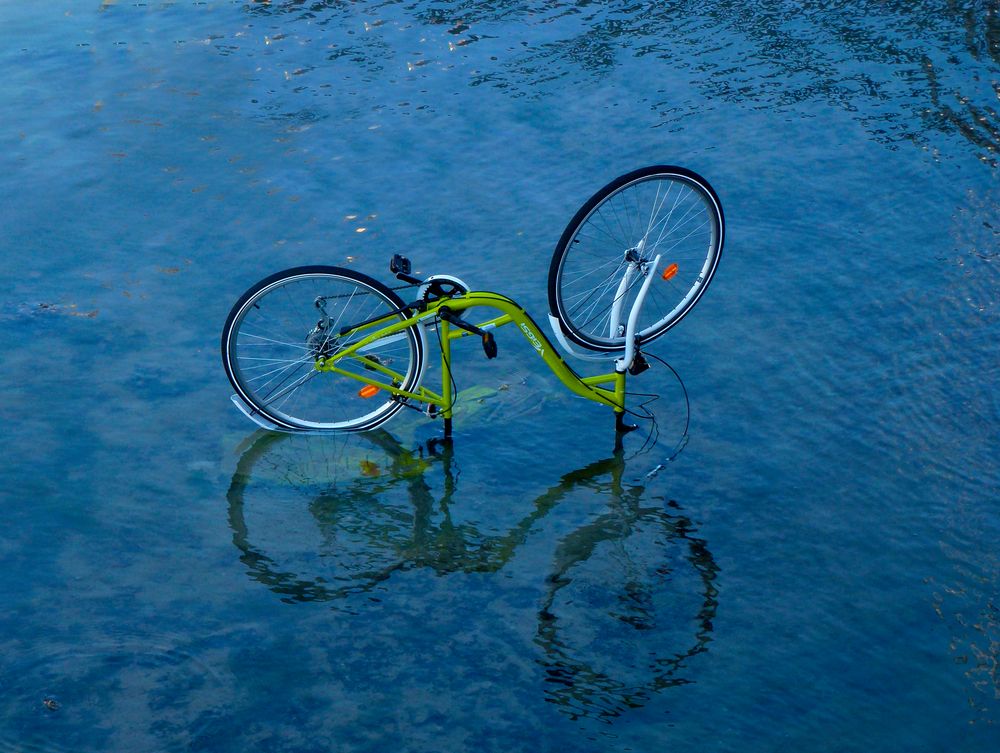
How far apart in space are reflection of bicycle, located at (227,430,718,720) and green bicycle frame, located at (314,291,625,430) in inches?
12.3

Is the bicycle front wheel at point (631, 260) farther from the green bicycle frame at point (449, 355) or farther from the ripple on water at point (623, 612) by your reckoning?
the ripple on water at point (623, 612)

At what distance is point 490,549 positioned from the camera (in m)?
5.27

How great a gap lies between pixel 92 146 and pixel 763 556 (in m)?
6.34

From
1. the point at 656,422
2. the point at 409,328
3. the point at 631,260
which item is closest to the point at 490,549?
the point at 409,328

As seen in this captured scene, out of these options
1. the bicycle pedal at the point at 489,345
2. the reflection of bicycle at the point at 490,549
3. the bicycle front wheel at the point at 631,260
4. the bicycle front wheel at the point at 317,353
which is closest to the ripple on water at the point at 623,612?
the reflection of bicycle at the point at 490,549

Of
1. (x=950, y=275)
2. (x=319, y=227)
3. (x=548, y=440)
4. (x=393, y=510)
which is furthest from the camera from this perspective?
(x=319, y=227)

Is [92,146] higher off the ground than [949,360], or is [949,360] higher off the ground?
[92,146]

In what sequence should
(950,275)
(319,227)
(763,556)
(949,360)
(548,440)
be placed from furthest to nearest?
(319,227) < (950,275) < (949,360) < (548,440) < (763,556)

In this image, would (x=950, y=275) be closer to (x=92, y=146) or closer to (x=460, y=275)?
(x=460, y=275)

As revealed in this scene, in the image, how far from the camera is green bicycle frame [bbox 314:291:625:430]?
5430 mm

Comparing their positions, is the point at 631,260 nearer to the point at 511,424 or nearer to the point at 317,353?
the point at 511,424

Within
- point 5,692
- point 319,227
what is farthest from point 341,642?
point 319,227

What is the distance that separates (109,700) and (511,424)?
2.52m

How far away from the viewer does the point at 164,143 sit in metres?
8.80
